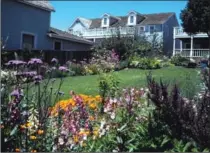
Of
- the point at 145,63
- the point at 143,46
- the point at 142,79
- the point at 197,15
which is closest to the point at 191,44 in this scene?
the point at 197,15

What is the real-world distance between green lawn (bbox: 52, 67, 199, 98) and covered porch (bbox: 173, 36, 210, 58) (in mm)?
224

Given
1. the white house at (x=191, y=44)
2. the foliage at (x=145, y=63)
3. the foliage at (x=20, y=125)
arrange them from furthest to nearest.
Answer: the foliage at (x=145, y=63) → the white house at (x=191, y=44) → the foliage at (x=20, y=125)

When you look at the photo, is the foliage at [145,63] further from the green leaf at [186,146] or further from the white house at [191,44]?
the green leaf at [186,146]

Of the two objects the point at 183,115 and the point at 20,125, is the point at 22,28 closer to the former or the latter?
the point at 20,125

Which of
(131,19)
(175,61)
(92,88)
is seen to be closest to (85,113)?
(131,19)

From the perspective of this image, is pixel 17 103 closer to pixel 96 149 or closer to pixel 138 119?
pixel 96 149

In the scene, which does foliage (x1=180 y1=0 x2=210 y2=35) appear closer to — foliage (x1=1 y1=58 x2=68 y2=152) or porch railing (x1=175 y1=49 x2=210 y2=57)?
porch railing (x1=175 y1=49 x2=210 y2=57)

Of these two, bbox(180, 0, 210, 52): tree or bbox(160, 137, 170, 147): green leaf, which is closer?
bbox(160, 137, 170, 147): green leaf

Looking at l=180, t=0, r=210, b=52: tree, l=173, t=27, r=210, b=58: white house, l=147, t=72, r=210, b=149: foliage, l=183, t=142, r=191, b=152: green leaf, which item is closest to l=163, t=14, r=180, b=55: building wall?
l=173, t=27, r=210, b=58: white house

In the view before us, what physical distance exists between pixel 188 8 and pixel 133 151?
1.67m

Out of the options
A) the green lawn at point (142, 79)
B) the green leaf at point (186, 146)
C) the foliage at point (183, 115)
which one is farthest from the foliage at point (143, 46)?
the green leaf at point (186, 146)

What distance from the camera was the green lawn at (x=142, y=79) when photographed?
16.1ft

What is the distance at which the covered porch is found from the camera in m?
4.67

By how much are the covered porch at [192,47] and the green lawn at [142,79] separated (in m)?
0.22
